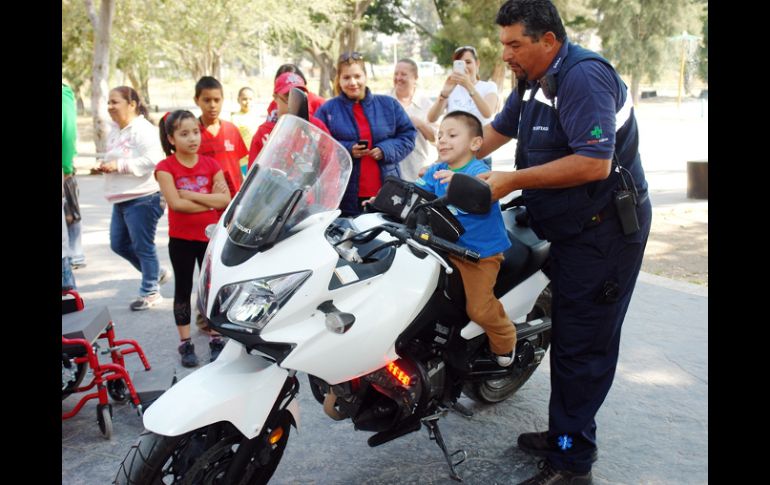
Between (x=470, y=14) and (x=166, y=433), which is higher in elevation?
(x=470, y=14)

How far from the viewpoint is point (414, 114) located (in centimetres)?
655

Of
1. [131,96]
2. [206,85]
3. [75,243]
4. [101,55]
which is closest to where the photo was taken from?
[206,85]

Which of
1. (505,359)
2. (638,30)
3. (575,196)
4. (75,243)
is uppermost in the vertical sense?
(638,30)

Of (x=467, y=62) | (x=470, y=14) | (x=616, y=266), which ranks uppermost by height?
(x=470, y=14)

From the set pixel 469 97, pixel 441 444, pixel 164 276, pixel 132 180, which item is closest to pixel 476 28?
pixel 469 97

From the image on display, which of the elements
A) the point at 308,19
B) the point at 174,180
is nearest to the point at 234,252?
the point at 174,180

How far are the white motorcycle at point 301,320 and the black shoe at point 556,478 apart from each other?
1.97ft

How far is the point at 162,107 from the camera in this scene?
147 feet

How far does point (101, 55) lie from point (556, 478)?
15.8m

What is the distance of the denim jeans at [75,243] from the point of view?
699 centimetres

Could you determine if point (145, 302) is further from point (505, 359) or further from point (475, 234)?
point (475, 234)

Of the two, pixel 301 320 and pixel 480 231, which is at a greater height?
pixel 480 231
